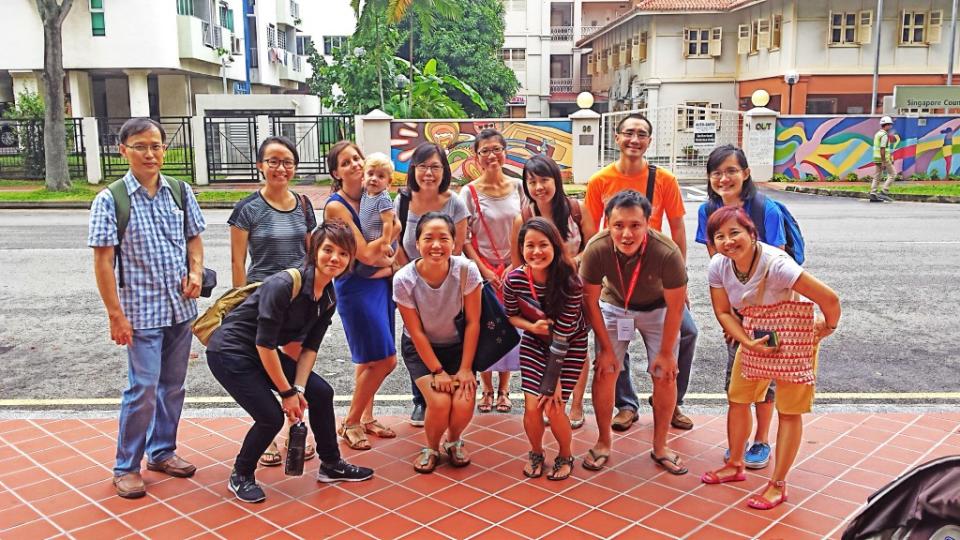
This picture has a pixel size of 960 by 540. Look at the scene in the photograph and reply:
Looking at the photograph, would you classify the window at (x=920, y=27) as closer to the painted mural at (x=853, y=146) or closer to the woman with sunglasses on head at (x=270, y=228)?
the painted mural at (x=853, y=146)

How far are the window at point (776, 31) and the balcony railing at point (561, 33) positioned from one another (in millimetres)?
19748

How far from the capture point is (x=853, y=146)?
76.8ft

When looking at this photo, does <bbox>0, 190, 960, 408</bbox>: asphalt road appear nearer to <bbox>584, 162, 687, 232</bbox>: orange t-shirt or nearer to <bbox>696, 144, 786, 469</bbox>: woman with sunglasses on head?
<bbox>696, 144, 786, 469</bbox>: woman with sunglasses on head

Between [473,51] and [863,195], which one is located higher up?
[473,51]

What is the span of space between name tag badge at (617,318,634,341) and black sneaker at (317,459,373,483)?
154 cm

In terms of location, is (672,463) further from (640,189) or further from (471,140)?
(471,140)

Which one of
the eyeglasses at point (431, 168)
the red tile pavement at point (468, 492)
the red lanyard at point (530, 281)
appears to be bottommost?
the red tile pavement at point (468, 492)

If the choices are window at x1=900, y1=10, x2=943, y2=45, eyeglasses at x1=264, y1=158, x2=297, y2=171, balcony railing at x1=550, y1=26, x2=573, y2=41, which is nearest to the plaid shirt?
eyeglasses at x1=264, y1=158, x2=297, y2=171

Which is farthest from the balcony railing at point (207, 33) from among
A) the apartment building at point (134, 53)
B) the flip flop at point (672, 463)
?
the flip flop at point (672, 463)

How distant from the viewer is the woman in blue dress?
4.77 meters

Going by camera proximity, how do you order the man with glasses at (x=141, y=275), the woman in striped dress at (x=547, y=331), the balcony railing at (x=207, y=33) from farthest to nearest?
the balcony railing at (x=207, y=33)
the woman in striped dress at (x=547, y=331)
the man with glasses at (x=141, y=275)

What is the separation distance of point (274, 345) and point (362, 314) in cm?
89

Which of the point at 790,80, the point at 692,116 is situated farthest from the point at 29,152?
the point at 790,80

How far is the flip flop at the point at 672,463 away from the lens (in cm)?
437
